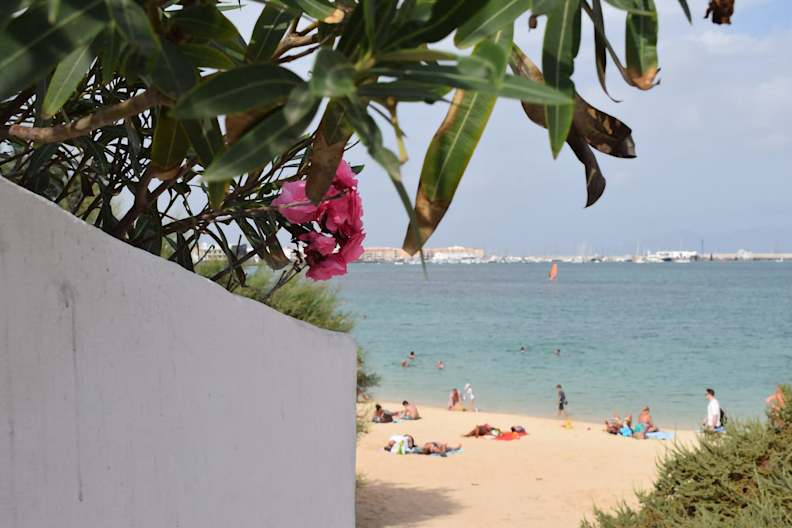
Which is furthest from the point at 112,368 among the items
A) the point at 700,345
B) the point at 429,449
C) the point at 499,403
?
the point at 700,345

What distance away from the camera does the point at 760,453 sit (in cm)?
391

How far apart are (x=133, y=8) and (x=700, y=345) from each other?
42482mm

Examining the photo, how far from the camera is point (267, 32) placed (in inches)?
34.3

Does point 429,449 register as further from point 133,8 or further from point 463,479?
point 133,8

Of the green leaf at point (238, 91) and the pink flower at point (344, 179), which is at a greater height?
the pink flower at point (344, 179)

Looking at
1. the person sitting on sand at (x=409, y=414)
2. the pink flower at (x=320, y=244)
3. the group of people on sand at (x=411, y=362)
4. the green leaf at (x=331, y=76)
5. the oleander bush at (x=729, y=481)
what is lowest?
the person sitting on sand at (x=409, y=414)

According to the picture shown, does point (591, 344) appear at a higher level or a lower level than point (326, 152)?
lower

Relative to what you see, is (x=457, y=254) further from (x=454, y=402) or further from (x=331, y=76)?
(x=331, y=76)

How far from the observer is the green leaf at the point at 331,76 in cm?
51

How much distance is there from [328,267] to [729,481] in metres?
2.97

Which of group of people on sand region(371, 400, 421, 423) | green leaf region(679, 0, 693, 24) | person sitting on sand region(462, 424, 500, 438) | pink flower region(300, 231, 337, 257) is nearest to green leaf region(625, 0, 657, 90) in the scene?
green leaf region(679, 0, 693, 24)

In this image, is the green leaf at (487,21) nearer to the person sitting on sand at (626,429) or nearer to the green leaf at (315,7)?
the green leaf at (315,7)

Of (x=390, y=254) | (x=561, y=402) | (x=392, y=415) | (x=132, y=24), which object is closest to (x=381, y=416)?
(x=392, y=415)

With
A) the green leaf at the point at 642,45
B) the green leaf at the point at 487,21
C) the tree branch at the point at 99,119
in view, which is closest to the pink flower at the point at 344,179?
the tree branch at the point at 99,119
